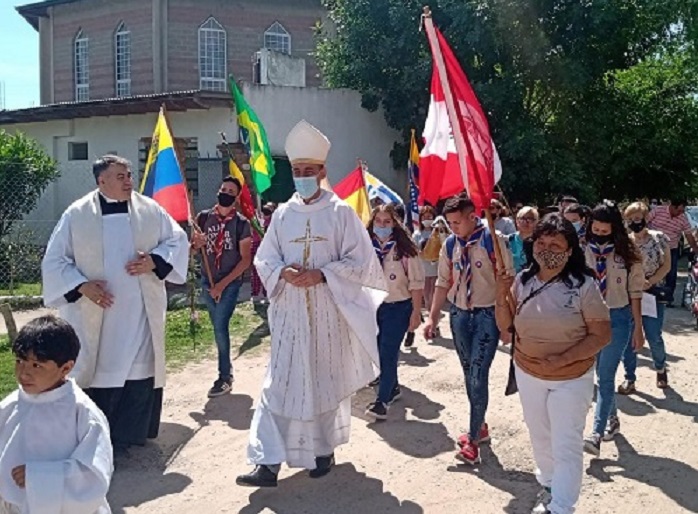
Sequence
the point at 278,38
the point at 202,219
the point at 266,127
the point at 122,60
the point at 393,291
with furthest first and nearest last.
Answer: the point at 122,60
the point at 278,38
the point at 266,127
the point at 202,219
the point at 393,291

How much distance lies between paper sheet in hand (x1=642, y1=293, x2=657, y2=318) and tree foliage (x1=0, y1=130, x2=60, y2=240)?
41.0 feet

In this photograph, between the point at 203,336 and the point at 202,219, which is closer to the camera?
the point at 202,219

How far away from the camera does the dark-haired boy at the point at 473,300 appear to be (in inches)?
216

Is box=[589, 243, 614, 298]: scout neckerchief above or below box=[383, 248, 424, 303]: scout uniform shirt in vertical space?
A: above

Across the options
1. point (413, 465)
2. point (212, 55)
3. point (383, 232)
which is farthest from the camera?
point (212, 55)

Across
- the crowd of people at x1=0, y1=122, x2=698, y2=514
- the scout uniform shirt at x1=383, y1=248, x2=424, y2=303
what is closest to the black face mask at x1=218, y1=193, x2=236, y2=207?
the crowd of people at x1=0, y1=122, x2=698, y2=514

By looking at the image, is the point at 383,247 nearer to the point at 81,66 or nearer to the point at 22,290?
the point at 22,290

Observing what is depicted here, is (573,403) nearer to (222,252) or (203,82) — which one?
(222,252)

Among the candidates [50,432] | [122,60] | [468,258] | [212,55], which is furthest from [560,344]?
[122,60]

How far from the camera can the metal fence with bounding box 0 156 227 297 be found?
46.9 feet

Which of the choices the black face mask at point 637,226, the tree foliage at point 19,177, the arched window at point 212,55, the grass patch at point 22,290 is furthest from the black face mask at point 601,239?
the arched window at point 212,55

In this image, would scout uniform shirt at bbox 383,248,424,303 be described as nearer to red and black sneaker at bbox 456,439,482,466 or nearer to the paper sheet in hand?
red and black sneaker at bbox 456,439,482,466

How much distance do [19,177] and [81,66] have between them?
1673 centimetres

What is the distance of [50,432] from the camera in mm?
3055
